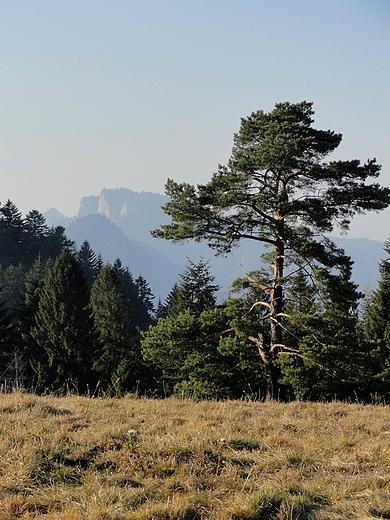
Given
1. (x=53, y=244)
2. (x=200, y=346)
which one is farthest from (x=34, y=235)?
(x=200, y=346)

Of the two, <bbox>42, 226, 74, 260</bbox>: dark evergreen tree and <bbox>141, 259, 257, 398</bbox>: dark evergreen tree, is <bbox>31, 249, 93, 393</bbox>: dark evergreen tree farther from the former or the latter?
<bbox>42, 226, 74, 260</bbox>: dark evergreen tree

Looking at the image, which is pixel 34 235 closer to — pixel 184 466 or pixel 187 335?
pixel 187 335

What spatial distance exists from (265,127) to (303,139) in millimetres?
2171

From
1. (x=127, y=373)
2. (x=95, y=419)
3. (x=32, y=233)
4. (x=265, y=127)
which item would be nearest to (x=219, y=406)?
(x=95, y=419)

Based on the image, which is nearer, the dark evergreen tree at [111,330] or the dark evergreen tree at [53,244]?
the dark evergreen tree at [111,330]

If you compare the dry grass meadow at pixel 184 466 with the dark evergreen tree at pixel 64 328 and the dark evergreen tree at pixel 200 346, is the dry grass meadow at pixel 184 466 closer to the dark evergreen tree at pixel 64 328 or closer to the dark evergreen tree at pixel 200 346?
the dark evergreen tree at pixel 200 346

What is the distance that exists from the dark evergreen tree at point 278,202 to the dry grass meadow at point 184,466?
8877mm

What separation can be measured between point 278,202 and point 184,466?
1145 cm

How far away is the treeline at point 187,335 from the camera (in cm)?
1532

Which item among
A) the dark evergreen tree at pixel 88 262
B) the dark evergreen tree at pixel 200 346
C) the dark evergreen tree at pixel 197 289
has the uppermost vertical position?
the dark evergreen tree at pixel 88 262

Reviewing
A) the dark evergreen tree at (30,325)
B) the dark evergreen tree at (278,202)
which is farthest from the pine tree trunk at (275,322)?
the dark evergreen tree at (30,325)

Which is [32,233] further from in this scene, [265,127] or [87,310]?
[265,127]

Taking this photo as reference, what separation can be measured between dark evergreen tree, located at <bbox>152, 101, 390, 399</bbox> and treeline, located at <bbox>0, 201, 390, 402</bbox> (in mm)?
828

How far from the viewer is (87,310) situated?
117ft
